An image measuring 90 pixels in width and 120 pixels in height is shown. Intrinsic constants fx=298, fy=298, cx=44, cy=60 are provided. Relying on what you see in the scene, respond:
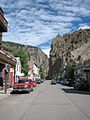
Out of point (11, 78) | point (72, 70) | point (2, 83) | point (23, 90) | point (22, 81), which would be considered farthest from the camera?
point (72, 70)

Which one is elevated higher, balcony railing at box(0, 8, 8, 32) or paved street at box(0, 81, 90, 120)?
balcony railing at box(0, 8, 8, 32)

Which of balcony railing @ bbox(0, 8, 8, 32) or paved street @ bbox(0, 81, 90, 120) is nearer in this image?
paved street @ bbox(0, 81, 90, 120)

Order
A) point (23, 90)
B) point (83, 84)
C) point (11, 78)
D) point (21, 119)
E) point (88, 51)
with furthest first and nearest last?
point (88, 51) → point (11, 78) → point (83, 84) → point (23, 90) → point (21, 119)

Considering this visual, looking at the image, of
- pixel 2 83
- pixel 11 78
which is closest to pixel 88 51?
pixel 11 78

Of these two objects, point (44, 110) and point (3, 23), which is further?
point (3, 23)

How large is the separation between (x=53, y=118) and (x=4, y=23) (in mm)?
27590

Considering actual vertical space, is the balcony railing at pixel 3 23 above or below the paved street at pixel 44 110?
above

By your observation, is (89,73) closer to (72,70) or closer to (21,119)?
(72,70)

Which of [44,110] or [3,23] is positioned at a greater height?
[3,23]

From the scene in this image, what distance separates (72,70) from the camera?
277 feet

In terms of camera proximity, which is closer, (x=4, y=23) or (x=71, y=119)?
(x=71, y=119)

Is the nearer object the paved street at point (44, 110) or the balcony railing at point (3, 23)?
the paved street at point (44, 110)

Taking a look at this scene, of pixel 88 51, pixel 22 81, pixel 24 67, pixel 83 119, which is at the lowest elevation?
pixel 83 119

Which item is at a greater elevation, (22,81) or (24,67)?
(24,67)
